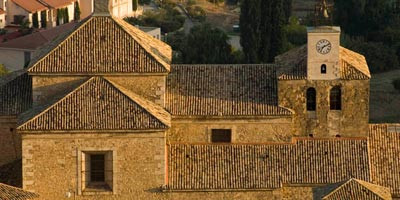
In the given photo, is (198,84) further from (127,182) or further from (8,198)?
(8,198)

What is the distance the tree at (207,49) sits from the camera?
208 ft

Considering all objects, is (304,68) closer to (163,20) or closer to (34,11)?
(163,20)

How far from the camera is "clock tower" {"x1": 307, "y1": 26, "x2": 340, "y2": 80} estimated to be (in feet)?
114

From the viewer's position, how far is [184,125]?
3444 centimetres

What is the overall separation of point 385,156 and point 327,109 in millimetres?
2613

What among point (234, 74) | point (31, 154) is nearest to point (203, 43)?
point (234, 74)

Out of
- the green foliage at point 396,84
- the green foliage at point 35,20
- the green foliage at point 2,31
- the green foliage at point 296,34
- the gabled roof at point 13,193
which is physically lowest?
the gabled roof at point 13,193

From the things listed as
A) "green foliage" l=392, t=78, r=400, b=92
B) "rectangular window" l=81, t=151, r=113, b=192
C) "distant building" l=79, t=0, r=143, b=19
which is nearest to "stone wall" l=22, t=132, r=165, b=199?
"rectangular window" l=81, t=151, r=113, b=192

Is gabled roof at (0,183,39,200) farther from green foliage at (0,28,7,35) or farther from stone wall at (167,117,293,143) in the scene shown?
green foliage at (0,28,7,35)

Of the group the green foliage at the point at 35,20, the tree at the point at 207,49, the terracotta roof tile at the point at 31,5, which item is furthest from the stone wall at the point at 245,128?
the terracotta roof tile at the point at 31,5

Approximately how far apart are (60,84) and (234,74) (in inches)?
246

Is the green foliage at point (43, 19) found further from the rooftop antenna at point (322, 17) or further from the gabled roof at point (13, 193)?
the gabled roof at point (13, 193)

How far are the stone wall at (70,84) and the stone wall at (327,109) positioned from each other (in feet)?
14.4

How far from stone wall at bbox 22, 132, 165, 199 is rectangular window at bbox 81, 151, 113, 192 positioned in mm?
280
